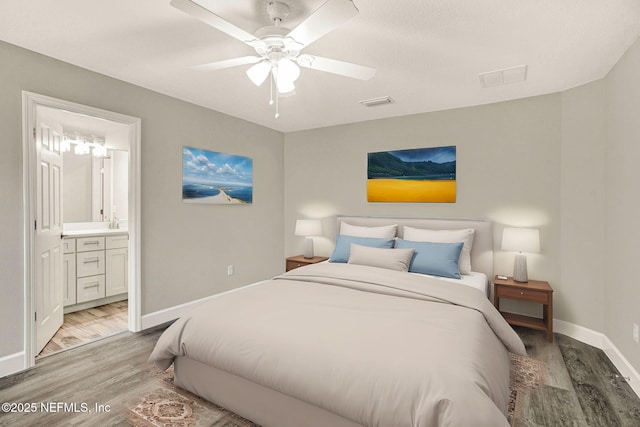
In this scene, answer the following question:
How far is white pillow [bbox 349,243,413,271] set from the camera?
312 cm

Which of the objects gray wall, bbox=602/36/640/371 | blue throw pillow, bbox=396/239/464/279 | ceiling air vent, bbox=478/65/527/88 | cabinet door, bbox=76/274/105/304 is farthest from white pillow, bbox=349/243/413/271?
cabinet door, bbox=76/274/105/304

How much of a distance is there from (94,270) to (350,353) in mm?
3745

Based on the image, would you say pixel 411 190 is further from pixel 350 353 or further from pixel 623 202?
pixel 350 353

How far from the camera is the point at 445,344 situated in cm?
157

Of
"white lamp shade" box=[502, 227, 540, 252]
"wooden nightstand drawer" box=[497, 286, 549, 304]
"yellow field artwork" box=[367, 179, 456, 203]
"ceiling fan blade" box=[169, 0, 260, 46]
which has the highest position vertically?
"ceiling fan blade" box=[169, 0, 260, 46]

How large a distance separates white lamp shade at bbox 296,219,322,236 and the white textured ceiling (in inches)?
68.5

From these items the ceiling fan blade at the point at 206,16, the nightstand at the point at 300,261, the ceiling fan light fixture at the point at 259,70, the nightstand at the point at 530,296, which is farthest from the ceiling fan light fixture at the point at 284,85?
the nightstand at the point at 530,296

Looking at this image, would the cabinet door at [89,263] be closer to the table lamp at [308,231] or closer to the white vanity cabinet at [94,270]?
the white vanity cabinet at [94,270]

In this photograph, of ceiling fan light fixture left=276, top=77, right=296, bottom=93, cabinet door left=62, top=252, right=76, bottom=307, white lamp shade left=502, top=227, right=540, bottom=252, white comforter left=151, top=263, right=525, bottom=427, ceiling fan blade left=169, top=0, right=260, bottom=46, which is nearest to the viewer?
white comforter left=151, top=263, right=525, bottom=427

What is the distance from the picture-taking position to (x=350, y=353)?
153 centimetres

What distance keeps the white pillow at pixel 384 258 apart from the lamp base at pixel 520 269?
1.06m

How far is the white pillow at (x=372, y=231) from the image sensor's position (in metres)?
3.76

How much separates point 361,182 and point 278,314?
2.72 metres

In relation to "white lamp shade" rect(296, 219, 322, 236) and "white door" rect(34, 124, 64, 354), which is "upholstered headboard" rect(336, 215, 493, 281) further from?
Answer: "white door" rect(34, 124, 64, 354)
